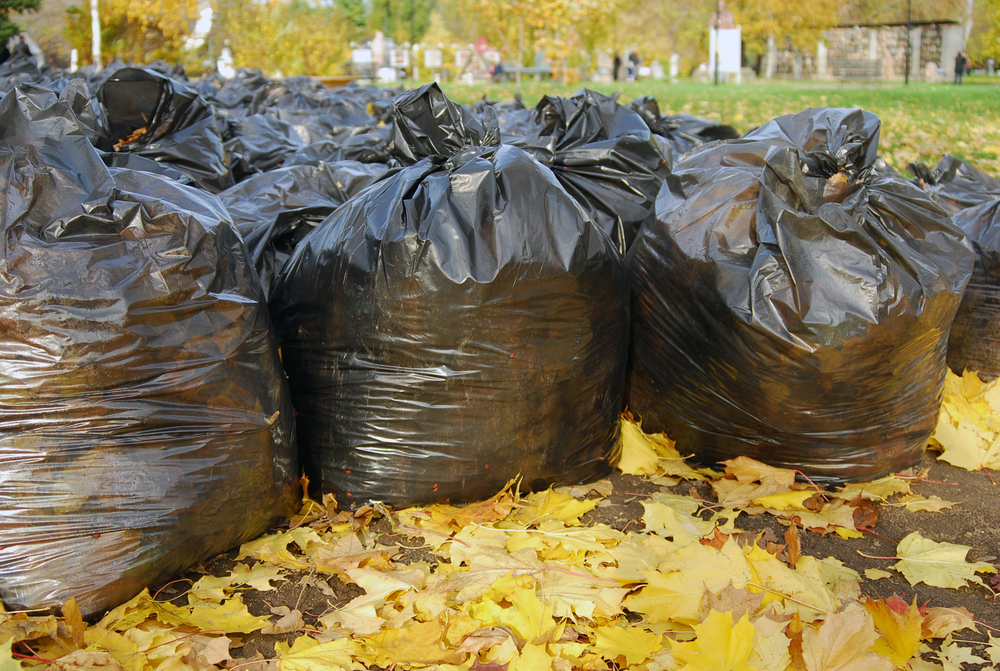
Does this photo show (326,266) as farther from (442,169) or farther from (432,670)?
(432,670)

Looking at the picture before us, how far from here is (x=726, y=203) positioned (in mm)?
2117

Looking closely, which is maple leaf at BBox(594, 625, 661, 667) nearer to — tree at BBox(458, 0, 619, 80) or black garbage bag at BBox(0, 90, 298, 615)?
black garbage bag at BBox(0, 90, 298, 615)

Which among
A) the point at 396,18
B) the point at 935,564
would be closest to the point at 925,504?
the point at 935,564

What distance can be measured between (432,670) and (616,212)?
1639mm

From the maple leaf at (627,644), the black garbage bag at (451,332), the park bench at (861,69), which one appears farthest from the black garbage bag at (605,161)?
the park bench at (861,69)

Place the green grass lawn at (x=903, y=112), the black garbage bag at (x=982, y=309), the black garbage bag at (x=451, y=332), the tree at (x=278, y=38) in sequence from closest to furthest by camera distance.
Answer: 1. the black garbage bag at (x=451, y=332)
2. the black garbage bag at (x=982, y=309)
3. the green grass lawn at (x=903, y=112)
4. the tree at (x=278, y=38)

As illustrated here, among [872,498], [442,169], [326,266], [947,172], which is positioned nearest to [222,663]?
[326,266]

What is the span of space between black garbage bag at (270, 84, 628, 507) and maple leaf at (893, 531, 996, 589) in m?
0.78

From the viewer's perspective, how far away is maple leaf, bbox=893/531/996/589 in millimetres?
1683

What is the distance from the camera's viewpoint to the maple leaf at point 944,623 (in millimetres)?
1500

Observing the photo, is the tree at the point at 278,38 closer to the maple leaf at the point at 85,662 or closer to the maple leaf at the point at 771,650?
the maple leaf at the point at 85,662

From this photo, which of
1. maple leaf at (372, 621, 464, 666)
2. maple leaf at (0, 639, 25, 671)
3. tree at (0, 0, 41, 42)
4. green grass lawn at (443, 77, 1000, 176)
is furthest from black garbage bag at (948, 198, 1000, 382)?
tree at (0, 0, 41, 42)

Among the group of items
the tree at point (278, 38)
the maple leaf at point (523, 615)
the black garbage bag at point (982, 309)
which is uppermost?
the tree at point (278, 38)

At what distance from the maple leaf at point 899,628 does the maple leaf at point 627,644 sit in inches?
16.3
